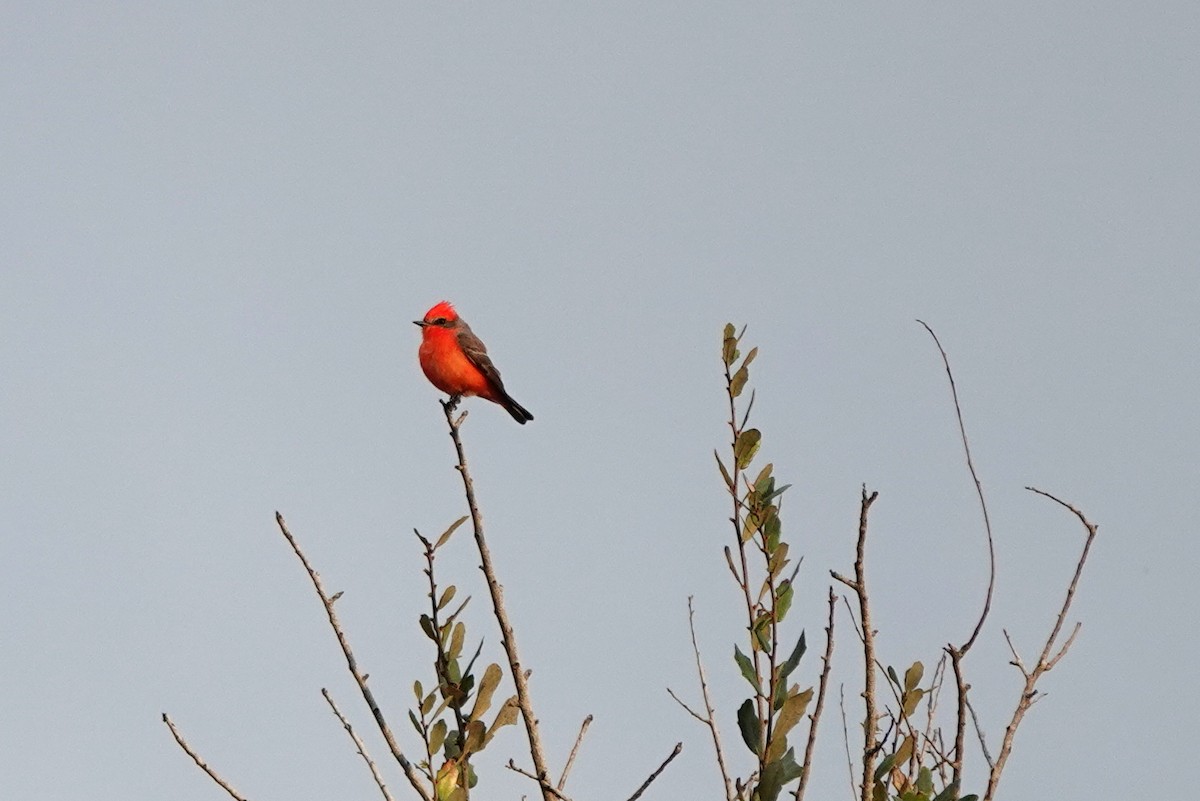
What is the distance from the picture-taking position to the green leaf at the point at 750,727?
3213 mm

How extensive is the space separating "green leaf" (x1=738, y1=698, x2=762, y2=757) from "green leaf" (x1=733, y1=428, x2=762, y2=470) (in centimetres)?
83

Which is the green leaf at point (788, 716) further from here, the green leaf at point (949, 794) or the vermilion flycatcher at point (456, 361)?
the vermilion flycatcher at point (456, 361)

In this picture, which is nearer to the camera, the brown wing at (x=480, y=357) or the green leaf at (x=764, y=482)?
the green leaf at (x=764, y=482)

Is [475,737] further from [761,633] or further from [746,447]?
[746,447]

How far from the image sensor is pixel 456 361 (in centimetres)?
1048

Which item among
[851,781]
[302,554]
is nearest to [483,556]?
[302,554]

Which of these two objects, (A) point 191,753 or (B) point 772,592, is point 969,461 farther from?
(A) point 191,753

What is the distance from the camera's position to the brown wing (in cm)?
1064

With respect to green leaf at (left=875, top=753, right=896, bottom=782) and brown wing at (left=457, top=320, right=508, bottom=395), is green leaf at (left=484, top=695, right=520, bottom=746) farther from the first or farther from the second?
brown wing at (left=457, top=320, right=508, bottom=395)

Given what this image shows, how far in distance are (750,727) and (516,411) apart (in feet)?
26.1

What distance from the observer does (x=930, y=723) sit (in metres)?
3.82

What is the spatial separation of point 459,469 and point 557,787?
3.11 ft

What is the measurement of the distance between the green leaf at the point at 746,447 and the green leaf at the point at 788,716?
844 millimetres

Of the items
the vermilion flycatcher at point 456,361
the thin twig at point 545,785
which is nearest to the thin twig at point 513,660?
the thin twig at point 545,785
